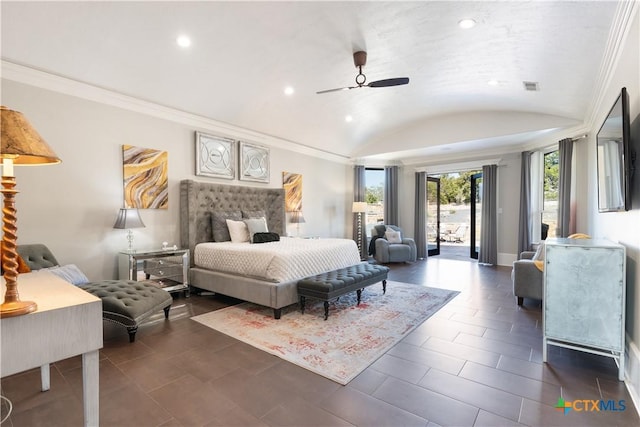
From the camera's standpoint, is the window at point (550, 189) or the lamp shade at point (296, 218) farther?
the lamp shade at point (296, 218)

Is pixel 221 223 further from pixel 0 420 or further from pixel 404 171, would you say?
pixel 404 171

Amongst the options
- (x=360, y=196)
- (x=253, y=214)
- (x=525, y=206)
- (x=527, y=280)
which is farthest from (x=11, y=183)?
(x=525, y=206)

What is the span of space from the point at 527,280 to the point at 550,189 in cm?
367

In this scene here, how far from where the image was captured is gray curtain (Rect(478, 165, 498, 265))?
23.2 feet

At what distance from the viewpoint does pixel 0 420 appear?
5.90 feet

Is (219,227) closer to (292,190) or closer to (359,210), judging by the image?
(292,190)

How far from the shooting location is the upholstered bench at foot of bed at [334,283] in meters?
3.45

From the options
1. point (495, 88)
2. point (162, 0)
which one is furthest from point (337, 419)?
point (495, 88)

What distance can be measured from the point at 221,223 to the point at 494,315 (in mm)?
4026

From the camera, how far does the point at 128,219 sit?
12.5ft

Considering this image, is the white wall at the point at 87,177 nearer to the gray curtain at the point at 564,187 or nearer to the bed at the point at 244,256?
the bed at the point at 244,256

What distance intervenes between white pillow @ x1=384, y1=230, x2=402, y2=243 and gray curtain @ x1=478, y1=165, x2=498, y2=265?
6.24ft

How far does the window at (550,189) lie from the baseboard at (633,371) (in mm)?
4781

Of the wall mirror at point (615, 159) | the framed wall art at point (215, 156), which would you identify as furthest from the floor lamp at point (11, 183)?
the framed wall art at point (215, 156)
